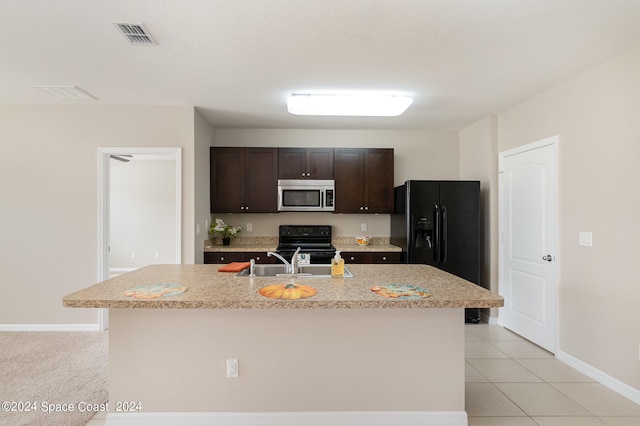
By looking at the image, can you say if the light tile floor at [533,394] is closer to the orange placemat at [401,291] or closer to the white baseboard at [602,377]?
the white baseboard at [602,377]

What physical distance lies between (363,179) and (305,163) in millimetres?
811

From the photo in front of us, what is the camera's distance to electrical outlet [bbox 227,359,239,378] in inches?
74.7

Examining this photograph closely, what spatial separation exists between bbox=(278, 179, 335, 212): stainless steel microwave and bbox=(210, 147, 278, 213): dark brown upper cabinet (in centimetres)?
12

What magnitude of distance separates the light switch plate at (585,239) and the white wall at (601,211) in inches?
1.4

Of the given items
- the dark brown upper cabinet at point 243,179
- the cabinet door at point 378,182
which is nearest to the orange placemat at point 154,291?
the dark brown upper cabinet at point 243,179

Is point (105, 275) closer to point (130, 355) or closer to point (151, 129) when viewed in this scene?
point (151, 129)

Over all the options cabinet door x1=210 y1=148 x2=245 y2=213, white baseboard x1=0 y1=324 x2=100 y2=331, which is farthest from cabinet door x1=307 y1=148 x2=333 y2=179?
white baseboard x1=0 y1=324 x2=100 y2=331

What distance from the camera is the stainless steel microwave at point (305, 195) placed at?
4145 mm

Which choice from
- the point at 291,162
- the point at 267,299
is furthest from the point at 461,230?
the point at 267,299

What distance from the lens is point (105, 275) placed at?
3.54 meters

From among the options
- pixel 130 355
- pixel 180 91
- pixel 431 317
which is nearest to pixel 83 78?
pixel 180 91

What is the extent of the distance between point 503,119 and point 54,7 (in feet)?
13.7

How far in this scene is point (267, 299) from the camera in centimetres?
165


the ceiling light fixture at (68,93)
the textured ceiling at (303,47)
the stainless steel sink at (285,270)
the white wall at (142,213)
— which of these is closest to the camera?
the textured ceiling at (303,47)
